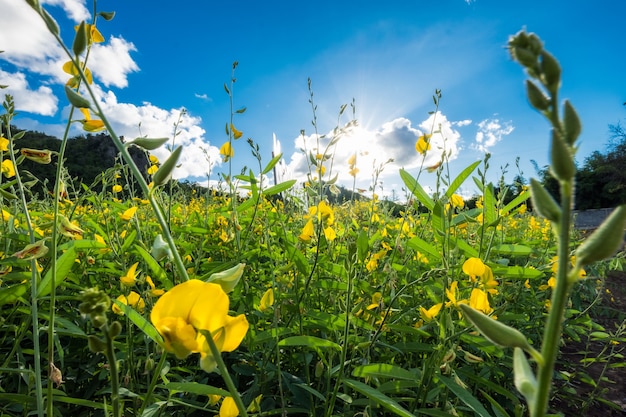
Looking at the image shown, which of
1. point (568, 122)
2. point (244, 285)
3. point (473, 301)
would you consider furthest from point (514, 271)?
point (568, 122)

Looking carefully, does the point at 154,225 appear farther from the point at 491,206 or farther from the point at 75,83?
the point at 491,206

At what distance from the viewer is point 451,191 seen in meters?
1.63

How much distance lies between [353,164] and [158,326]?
201 cm

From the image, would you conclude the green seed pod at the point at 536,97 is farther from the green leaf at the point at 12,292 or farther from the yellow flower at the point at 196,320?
the green leaf at the point at 12,292

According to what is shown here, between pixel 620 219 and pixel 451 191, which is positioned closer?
pixel 620 219

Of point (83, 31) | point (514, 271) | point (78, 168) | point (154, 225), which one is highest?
point (78, 168)

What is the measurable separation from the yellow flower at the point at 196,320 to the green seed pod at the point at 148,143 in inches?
14.9

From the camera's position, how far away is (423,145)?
6.59 feet

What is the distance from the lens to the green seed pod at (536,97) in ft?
1.26

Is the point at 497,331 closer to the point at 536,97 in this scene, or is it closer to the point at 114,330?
the point at 536,97

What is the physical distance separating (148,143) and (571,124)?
0.72m

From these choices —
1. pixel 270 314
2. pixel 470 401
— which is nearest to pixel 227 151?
pixel 270 314

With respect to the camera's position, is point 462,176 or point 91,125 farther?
point 462,176

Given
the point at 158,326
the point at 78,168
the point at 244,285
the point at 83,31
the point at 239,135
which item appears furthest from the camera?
the point at 78,168
